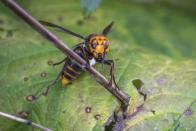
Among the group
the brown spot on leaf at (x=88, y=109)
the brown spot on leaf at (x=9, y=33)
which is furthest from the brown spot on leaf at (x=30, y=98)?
the brown spot on leaf at (x=9, y=33)

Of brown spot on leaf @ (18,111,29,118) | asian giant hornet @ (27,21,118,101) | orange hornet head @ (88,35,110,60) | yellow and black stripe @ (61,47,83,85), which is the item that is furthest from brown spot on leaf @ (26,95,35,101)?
orange hornet head @ (88,35,110,60)

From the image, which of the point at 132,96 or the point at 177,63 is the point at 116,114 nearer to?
the point at 132,96

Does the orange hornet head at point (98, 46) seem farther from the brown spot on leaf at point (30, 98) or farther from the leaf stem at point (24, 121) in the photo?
the leaf stem at point (24, 121)

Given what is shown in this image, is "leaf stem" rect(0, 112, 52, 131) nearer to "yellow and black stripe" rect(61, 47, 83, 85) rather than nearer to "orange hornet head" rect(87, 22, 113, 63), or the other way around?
"yellow and black stripe" rect(61, 47, 83, 85)

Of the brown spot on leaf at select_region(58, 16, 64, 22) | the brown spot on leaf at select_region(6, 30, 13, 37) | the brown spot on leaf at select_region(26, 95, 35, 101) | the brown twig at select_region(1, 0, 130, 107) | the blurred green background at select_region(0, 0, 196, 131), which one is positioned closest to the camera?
the brown twig at select_region(1, 0, 130, 107)

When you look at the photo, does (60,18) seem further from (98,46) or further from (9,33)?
(98,46)

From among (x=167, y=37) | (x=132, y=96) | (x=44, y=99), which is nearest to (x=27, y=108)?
(x=44, y=99)
